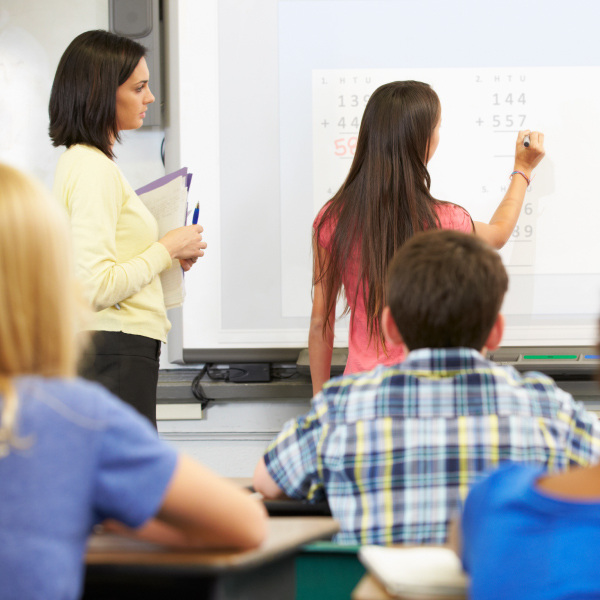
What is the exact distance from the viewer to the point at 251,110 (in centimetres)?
239

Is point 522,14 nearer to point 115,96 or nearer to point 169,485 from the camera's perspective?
point 115,96

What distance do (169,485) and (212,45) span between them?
1.91 m

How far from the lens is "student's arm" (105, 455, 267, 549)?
709 millimetres

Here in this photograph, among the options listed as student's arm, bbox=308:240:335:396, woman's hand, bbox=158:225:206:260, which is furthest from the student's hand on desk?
woman's hand, bbox=158:225:206:260

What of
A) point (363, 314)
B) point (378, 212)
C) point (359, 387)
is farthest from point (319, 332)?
point (359, 387)

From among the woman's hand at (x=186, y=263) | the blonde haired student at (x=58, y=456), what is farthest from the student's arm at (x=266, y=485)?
the woman's hand at (x=186, y=263)

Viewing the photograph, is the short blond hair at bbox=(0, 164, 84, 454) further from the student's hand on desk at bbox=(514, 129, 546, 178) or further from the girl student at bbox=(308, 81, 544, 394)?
the student's hand on desk at bbox=(514, 129, 546, 178)

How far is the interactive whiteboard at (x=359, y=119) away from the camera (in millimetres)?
2365

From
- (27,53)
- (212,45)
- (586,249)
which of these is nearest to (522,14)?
(586,249)

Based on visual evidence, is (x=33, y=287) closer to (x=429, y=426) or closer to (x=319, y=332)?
(x=429, y=426)

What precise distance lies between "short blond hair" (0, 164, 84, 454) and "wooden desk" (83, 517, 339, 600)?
0.58 ft

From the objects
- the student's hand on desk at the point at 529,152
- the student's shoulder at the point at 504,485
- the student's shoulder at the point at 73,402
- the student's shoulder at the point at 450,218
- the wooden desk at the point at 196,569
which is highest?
the student's hand on desk at the point at 529,152

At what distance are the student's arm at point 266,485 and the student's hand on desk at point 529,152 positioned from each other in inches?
54.5

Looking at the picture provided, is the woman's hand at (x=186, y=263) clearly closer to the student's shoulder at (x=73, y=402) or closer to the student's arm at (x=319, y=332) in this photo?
the student's arm at (x=319, y=332)
